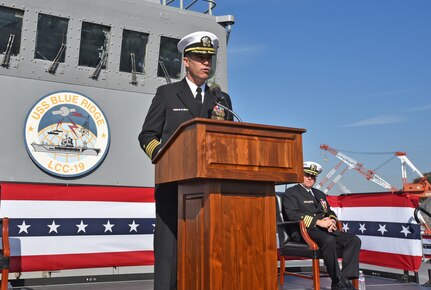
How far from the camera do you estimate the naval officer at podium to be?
2379mm

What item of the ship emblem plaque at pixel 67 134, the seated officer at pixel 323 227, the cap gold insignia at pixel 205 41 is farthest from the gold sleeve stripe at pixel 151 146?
the ship emblem plaque at pixel 67 134

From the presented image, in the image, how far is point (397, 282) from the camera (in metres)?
5.78

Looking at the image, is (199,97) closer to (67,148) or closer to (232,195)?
(232,195)

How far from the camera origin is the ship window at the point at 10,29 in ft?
21.6

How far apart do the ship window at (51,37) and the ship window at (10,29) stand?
0.28 metres

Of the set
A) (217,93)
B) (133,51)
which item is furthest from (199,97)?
(133,51)

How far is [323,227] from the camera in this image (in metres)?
5.15

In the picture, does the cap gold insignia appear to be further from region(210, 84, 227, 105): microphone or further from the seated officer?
the seated officer

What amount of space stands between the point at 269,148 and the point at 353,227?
17.5ft

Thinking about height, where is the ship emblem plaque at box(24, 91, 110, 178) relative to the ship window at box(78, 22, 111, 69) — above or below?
below

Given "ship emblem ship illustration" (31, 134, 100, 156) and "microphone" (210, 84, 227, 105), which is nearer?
"microphone" (210, 84, 227, 105)

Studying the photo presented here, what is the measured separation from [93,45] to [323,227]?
4.71 meters

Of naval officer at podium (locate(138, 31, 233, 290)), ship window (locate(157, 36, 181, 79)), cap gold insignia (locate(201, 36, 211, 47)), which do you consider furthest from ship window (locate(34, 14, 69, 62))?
cap gold insignia (locate(201, 36, 211, 47))

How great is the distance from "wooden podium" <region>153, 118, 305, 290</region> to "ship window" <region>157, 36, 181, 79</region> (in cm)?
594
